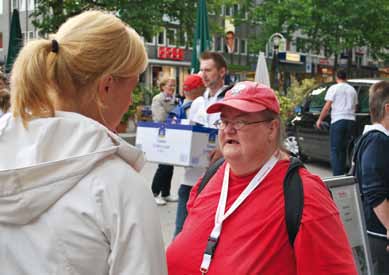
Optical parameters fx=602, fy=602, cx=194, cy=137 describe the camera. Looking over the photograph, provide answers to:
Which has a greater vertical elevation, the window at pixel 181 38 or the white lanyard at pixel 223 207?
the window at pixel 181 38

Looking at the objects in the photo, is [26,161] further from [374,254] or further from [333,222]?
[374,254]

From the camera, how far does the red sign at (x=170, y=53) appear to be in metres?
47.0

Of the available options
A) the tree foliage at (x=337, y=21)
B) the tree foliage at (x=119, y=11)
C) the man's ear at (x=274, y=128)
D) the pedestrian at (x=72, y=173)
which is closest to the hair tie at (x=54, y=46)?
the pedestrian at (x=72, y=173)

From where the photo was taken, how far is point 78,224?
1.46 metres

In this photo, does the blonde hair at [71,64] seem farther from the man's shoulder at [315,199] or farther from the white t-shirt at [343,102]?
the white t-shirt at [343,102]

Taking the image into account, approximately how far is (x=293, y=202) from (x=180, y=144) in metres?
2.70

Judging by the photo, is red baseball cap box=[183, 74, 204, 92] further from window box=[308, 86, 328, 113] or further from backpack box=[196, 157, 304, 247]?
window box=[308, 86, 328, 113]

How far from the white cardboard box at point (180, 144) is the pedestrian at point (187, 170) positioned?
0.52ft

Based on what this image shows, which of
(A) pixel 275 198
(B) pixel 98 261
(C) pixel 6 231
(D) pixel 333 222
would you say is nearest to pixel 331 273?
(D) pixel 333 222

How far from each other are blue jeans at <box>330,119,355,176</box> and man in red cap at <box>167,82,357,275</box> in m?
8.15

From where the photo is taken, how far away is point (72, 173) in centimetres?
148

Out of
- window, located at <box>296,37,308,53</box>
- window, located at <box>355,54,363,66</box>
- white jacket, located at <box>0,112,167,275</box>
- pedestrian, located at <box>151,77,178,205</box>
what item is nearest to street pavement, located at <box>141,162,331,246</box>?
pedestrian, located at <box>151,77,178,205</box>

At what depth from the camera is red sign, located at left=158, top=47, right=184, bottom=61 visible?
46969 mm

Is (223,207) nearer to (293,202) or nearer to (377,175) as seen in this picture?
(293,202)
